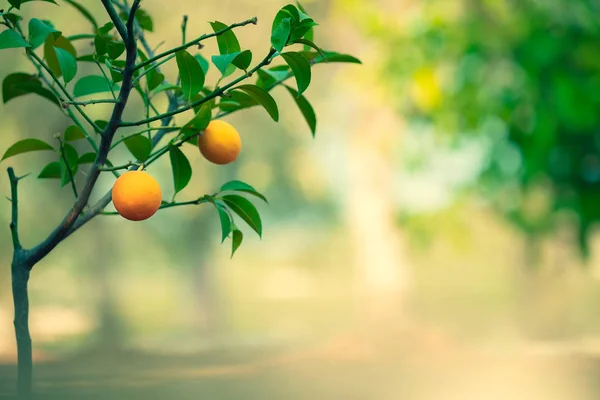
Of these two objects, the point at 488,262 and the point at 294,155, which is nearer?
the point at 294,155

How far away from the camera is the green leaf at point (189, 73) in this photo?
3.23ft

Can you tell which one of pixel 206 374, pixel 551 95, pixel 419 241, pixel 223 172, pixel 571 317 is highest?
pixel 223 172

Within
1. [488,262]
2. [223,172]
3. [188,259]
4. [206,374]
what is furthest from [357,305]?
[488,262]

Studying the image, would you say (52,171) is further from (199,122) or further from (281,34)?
(281,34)

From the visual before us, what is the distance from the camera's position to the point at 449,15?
6.55m

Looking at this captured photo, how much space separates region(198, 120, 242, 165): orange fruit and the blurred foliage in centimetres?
454

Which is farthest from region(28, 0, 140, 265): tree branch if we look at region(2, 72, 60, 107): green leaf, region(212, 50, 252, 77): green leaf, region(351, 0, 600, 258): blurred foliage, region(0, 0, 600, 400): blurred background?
region(351, 0, 600, 258): blurred foliage

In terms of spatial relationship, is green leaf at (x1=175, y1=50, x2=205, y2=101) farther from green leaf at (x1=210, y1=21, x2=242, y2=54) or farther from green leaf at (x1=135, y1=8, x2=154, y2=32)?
green leaf at (x1=135, y1=8, x2=154, y2=32)

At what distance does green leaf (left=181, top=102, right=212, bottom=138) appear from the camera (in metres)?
0.99

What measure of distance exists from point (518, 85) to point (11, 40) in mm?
5431

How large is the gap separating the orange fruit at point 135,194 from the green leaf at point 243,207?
0.38 feet

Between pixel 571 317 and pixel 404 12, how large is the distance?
13.3ft

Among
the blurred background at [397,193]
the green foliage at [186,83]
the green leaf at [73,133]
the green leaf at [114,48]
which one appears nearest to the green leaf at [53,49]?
the green foliage at [186,83]

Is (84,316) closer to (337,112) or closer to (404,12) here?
(337,112)
